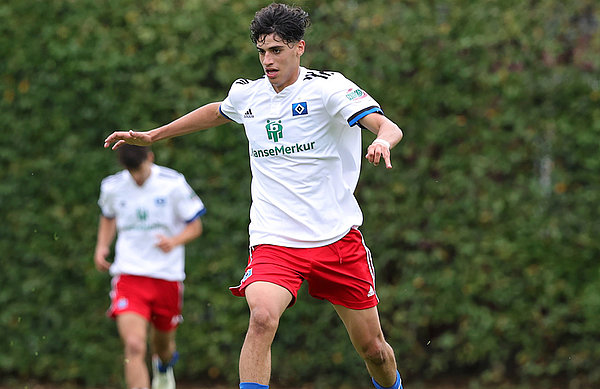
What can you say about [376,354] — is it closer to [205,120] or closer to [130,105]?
[205,120]

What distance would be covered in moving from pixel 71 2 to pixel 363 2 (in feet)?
8.85

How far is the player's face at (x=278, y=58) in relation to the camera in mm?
5232

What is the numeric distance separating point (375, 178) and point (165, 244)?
1.97 m

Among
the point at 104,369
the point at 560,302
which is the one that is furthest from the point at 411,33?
the point at 104,369

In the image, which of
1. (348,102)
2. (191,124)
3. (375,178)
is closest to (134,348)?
(191,124)

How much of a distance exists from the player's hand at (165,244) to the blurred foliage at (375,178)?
101 cm

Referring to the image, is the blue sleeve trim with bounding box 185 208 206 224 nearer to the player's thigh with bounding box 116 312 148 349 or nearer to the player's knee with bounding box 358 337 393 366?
the player's thigh with bounding box 116 312 148 349

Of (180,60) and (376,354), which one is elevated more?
(180,60)

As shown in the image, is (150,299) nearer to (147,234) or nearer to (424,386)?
(147,234)

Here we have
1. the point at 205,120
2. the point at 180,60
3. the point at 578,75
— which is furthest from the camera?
the point at 180,60

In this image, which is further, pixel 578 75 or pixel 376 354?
pixel 578 75

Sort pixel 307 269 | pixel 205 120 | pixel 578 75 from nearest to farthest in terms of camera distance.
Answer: pixel 307 269 < pixel 205 120 < pixel 578 75

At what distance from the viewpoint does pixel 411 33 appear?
8.08 meters

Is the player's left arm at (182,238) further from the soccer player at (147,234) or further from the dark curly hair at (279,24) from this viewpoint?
the dark curly hair at (279,24)
